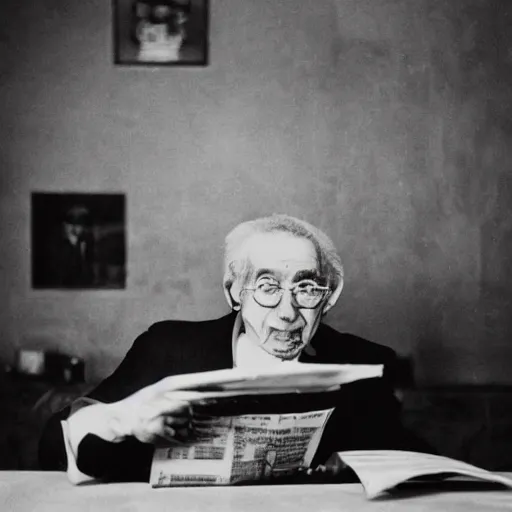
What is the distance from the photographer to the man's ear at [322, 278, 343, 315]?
71.5 inches

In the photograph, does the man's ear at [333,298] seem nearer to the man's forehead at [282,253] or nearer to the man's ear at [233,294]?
the man's forehead at [282,253]

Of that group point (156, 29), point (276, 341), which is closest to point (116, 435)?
Answer: point (276, 341)

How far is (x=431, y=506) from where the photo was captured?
1211mm

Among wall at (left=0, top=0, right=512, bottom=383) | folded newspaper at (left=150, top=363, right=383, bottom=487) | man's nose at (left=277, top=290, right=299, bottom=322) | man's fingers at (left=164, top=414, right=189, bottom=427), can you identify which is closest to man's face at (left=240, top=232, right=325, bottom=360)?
man's nose at (left=277, top=290, right=299, bottom=322)

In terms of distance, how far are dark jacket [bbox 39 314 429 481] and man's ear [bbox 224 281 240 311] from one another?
28 millimetres

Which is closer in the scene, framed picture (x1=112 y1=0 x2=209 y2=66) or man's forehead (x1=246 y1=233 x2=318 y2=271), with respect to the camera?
man's forehead (x1=246 y1=233 x2=318 y2=271)

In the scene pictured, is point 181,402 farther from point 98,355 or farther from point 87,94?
point 87,94

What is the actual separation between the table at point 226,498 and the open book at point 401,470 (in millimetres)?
28

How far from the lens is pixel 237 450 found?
4.50ft

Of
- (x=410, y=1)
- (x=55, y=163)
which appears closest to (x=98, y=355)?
(x=55, y=163)

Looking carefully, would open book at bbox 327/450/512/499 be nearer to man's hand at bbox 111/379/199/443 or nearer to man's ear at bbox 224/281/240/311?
man's hand at bbox 111/379/199/443

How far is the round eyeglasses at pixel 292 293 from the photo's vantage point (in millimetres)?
1738

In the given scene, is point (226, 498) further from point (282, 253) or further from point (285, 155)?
point (285, 155)

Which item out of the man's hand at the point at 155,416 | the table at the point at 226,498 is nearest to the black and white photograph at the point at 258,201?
the man's hand at the point at 155,416
